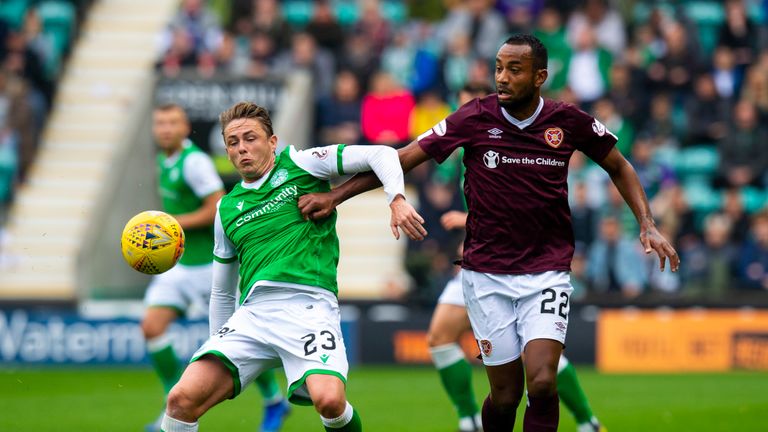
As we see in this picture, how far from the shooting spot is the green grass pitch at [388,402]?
11.0 m

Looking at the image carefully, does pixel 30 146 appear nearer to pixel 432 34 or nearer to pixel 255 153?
pixel 432 34

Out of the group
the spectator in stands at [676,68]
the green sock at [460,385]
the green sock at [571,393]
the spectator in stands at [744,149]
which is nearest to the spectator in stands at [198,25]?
the spectator in stands at [676,68]

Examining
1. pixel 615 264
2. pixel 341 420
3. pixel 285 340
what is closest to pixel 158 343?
pixel 285 340

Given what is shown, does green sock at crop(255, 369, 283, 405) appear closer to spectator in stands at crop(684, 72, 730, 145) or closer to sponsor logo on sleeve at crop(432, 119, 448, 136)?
sponsor logo on sleeve at crop(432, 119, 448, 136)

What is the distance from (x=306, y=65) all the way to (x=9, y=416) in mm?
9387

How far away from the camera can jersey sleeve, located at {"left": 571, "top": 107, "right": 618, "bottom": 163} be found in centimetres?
761

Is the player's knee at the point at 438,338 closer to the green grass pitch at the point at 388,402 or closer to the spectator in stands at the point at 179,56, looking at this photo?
the green grass pitch at the point at 388,402

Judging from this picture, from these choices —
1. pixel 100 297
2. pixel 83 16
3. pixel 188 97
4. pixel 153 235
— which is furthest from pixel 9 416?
pixel 83 16

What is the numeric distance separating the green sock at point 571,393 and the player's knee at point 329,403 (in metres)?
2.58

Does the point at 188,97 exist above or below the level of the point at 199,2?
below

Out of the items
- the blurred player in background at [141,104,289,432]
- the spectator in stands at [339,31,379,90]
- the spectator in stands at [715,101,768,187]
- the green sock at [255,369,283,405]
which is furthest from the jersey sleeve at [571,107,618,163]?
the spectator in stands at [339,31,379,90]

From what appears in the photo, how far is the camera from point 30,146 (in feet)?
68.0

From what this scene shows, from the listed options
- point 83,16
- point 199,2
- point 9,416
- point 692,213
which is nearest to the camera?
point 9,416

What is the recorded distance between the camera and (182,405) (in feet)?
23.1
